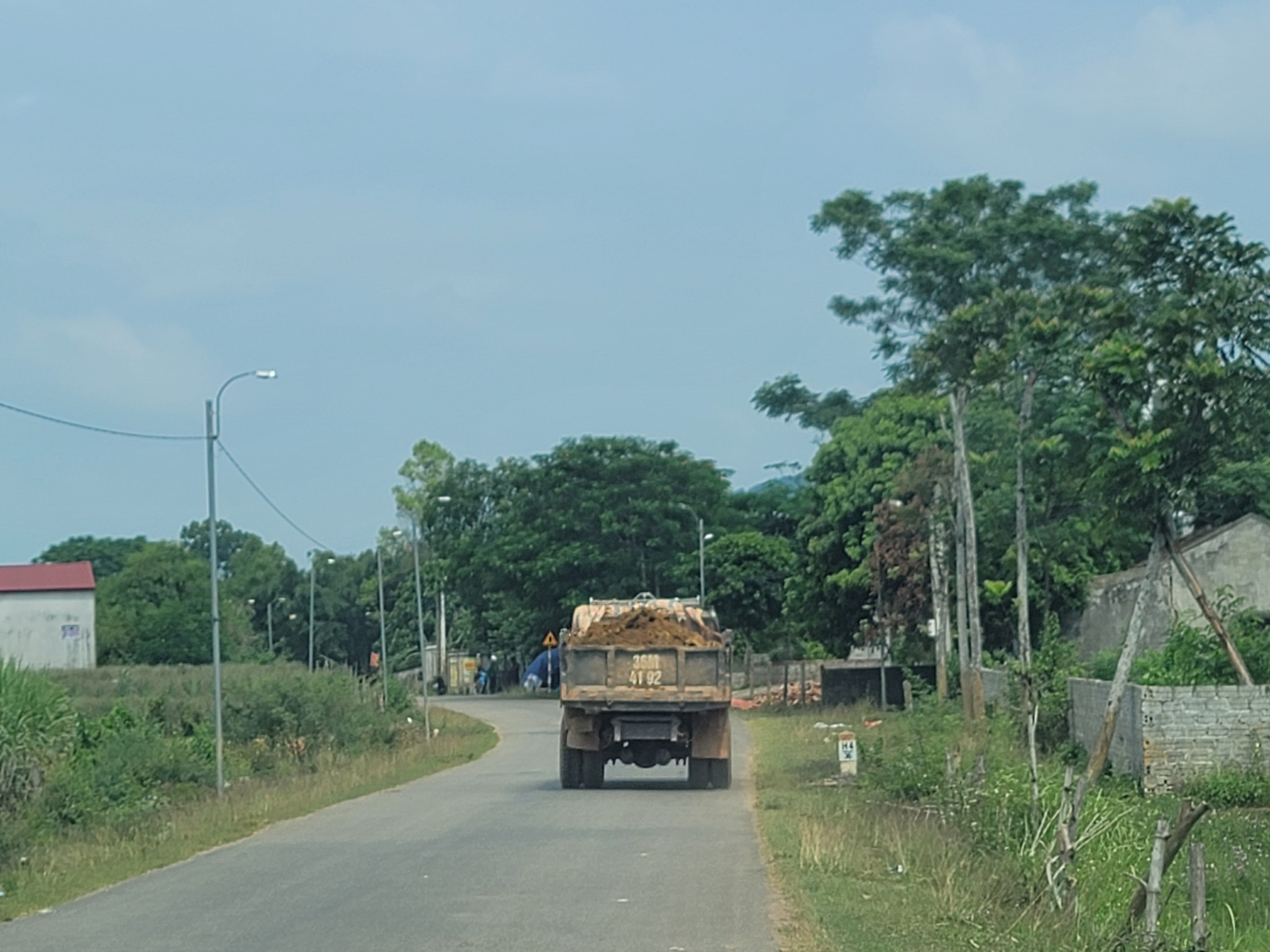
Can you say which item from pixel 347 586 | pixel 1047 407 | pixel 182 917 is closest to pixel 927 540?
pixel 1047 407

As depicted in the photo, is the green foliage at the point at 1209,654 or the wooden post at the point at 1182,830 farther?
the green foliage at the point at 1209,654

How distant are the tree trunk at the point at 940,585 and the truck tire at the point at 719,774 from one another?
17.4 metres

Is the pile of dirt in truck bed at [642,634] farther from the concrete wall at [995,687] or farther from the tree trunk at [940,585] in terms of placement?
the tree trunk at [940,585]

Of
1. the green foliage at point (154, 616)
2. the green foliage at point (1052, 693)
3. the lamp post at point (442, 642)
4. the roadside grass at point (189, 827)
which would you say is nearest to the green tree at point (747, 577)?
the lamp post at point (442, 642)

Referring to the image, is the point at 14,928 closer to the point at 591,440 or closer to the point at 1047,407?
the point at 1047,407

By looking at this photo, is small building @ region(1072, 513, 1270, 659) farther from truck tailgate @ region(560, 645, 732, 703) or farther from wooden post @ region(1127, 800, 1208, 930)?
wooden post @ region(1127, 800, 1208, 930)

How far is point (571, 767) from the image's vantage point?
85.1ft

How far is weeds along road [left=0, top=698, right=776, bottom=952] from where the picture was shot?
11664 millimetres

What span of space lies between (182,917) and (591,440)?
60129 mm

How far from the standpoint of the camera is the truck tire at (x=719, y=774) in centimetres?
2595

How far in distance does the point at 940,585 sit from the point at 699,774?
65.4 ft

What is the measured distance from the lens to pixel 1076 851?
1287 centimetres

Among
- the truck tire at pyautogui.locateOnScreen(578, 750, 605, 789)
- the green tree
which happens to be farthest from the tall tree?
the truck tire at pyautogui.locateOnScreen(578, 750, 605, 789)

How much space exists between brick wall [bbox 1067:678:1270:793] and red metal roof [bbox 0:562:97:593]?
180 feet
